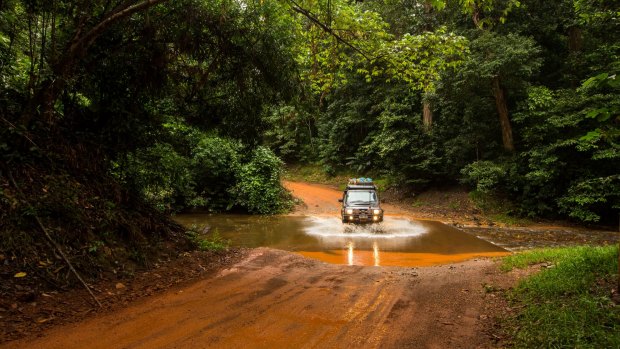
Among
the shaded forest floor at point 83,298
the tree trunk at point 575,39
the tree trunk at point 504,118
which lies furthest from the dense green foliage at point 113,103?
the tree trunk at point 575,39

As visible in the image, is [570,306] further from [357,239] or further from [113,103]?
[357,239]

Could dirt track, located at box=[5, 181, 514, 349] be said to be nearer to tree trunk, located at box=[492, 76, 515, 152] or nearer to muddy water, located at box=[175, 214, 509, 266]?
muddy water, located at box=[175, 214, 509, 266]

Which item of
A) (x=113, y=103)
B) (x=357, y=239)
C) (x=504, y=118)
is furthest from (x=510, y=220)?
(x=113, y=103)

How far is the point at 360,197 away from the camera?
18.9m

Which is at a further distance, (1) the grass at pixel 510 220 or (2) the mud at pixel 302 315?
(1) the grass at pixel 510 220

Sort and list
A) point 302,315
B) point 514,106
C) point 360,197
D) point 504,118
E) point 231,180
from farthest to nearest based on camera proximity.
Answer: point 231,180
point 514,106
point 504,118
point 360,197
point 302,315

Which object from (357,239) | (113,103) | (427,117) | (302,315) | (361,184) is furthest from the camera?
(427,117)

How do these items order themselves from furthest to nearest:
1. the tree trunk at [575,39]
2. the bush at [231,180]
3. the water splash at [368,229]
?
1. the bush at [231,180]
2. the tree trunk at [575,39]
3. the water splash at [368,229]

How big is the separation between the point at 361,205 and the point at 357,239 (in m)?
3.03

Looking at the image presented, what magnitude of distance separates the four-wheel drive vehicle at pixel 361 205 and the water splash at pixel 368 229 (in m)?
A: 0.54

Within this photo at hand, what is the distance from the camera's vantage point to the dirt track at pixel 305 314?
15.7ft

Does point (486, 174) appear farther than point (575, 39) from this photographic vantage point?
No

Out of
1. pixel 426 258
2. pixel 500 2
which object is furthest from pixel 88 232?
pixel 500 2

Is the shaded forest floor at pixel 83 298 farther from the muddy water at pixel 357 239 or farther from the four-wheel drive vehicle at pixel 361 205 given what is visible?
the four-wheel drive vehicle at pixel 361 205
